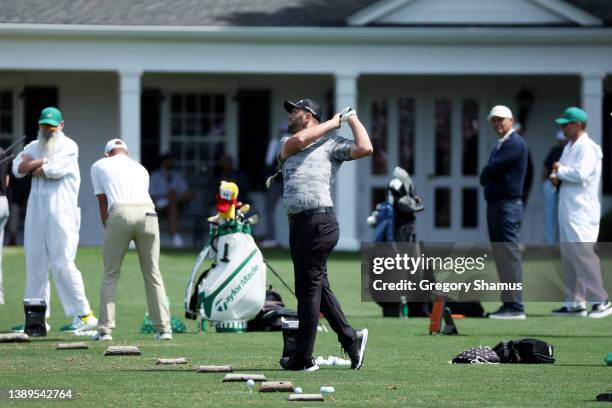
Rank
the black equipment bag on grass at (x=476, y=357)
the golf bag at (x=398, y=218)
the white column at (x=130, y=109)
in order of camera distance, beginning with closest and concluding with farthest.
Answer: the black equipment bag on grass at (x=476, y=357) → the golf bag at (x=398, y=218) → the white column at (x=130, y=109)

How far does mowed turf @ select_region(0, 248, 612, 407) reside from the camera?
8031 mm

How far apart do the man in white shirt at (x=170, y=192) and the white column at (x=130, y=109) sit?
31.9 inches

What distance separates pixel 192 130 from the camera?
25172 millimetres

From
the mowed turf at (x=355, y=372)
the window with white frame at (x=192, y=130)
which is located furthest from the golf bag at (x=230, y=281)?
the window with white frame at (x=192, y=130)

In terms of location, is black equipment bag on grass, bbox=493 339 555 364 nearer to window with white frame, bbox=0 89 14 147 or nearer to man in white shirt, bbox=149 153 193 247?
man in white shirt, bbox=149 153 193 247

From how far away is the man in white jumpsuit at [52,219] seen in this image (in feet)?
39.7

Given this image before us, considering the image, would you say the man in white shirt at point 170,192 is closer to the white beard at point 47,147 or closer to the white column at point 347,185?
the white column at point 347,185

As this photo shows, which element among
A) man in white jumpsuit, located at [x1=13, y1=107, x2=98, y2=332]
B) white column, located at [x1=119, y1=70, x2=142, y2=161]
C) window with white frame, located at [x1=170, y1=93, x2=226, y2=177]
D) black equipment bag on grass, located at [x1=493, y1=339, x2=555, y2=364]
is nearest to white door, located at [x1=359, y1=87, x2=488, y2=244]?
window with white frame, located at [x1=170, y1=93, x2=226, y2=177]

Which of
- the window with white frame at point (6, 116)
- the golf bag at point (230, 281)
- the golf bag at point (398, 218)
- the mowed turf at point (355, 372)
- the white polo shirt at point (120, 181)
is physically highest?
the window with white frame at point (6, 116)

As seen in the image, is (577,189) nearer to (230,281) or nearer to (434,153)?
(230,281)

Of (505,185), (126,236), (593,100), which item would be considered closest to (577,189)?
(505,185)

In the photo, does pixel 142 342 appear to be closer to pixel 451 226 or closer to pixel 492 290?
pixel 492 290

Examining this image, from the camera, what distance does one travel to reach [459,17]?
2328cm

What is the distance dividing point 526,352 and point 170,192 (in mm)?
14308
